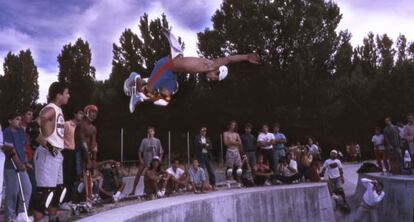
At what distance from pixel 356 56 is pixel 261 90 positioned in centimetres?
1270

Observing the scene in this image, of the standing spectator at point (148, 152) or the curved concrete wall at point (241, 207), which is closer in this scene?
the curved concrete wall at point (241, 207)

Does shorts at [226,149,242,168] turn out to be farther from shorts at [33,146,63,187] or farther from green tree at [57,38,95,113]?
green tree at [57,38,95,113]

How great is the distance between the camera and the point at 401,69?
3416 centimetres

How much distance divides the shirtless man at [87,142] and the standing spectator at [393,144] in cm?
882

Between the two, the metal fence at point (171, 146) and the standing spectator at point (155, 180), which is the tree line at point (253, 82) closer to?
the metal fence at point (171, 146)

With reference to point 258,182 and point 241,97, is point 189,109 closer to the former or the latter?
point 241,97

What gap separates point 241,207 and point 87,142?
369 centimetres

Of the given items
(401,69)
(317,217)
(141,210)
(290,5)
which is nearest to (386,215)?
(317,217)

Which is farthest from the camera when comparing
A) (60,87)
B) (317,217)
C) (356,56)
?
(356,56)

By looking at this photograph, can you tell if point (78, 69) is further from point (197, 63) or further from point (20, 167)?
point (20, 167)

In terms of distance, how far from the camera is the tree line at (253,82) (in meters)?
27.3

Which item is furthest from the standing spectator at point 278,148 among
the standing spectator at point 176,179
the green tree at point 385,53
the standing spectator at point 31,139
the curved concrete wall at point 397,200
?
the green tree at point 385,53

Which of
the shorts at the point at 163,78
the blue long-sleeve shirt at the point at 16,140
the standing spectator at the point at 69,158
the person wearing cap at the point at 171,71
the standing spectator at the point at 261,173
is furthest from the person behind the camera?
the standing spectator at the point at 261,173

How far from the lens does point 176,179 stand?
1065 centimetres
